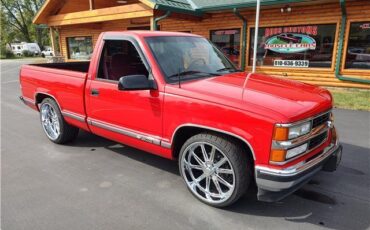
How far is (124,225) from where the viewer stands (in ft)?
9.66

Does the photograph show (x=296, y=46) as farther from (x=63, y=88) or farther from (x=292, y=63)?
(x=63, y=88)

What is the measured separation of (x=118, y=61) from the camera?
443 cm

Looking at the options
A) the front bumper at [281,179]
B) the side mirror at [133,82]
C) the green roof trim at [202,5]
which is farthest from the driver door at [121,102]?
the green roof trim at [202,5]

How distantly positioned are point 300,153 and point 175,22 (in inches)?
484

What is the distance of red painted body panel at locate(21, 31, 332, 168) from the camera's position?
2760 millimetres

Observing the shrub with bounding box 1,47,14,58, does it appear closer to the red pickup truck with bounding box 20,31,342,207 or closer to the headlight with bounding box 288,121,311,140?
the red pickup truck with bounding box 20,31,342,207

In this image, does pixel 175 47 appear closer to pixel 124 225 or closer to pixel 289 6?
pixel 124 225

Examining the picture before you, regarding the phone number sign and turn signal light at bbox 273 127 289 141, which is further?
the phone number sign

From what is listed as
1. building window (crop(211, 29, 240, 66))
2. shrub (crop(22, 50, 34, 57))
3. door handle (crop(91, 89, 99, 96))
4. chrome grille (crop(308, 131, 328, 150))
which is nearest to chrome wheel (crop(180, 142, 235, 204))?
chrome grille (crop(308, 131, 328, 150))

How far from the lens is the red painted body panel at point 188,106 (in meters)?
2.76

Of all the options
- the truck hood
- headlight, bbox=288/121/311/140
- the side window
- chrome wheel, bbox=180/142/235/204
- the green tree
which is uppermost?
the green tree

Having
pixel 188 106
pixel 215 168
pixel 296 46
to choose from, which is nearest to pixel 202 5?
pixel 296 46

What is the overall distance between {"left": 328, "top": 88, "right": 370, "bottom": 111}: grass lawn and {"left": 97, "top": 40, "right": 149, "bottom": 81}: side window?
6209mm

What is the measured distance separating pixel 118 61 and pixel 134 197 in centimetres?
207
